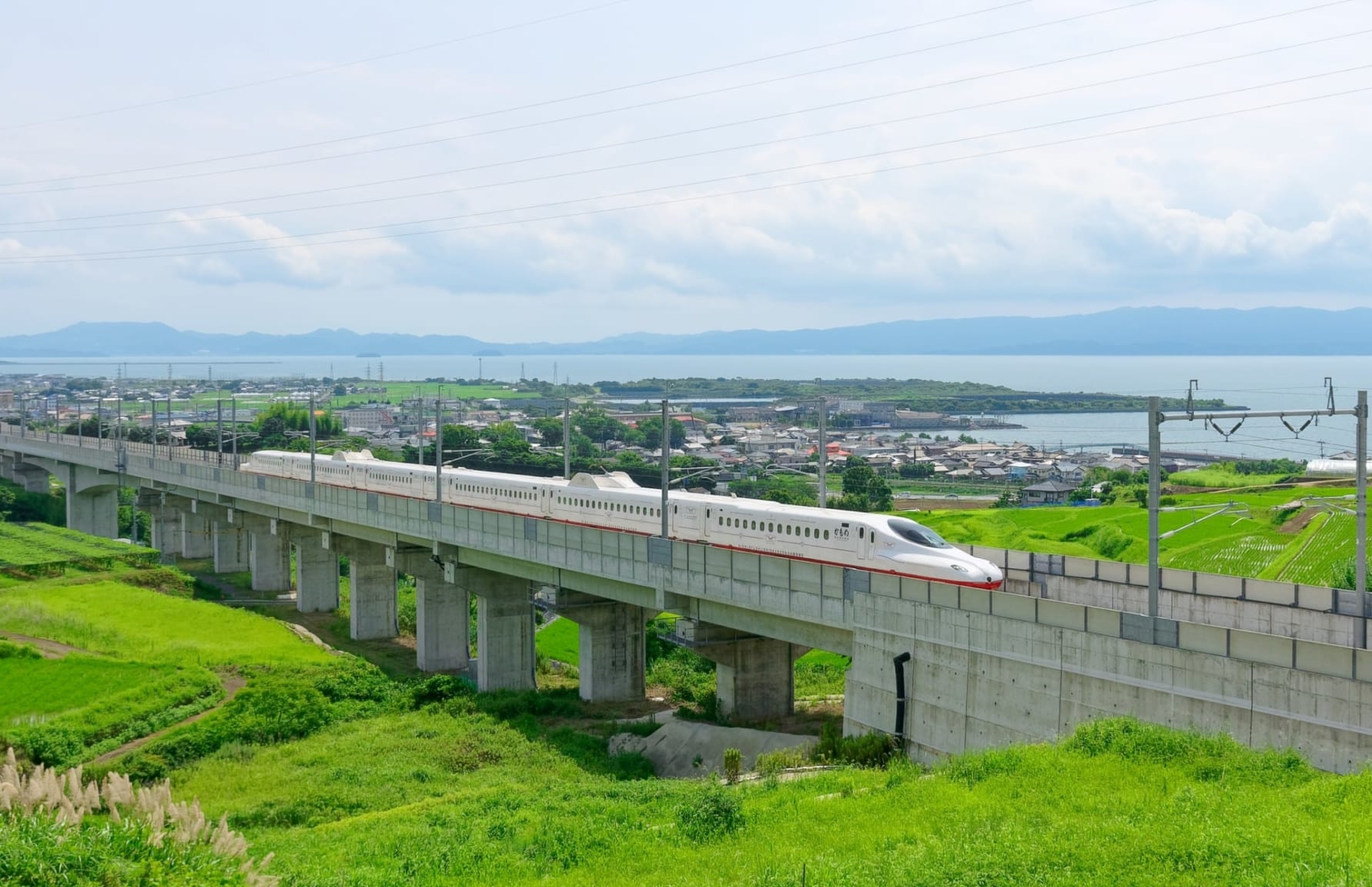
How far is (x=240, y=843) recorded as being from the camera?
65.1 ft

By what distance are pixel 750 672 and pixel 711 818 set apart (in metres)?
16.6

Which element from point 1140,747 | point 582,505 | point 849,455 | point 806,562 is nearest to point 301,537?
point 582,505

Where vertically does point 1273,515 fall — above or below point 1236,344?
below

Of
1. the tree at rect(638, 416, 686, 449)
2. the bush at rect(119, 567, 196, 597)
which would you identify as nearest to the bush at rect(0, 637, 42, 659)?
the bush at rect(119, 567, 196, 597)

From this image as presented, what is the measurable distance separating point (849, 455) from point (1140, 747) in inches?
2116

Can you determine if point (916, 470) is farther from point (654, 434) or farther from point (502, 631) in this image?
point (502, 631)

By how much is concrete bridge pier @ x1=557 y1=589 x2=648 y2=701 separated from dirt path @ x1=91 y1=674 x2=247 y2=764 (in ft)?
42.7

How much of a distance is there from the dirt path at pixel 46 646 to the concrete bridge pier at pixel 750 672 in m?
29.4

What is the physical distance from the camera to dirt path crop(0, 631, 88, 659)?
49594 millimetres

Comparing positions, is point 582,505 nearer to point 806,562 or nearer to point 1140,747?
point 806,562

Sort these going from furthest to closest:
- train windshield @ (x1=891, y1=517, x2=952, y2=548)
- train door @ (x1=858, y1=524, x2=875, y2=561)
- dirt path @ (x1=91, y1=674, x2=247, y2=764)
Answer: dirt path @ (x1=91, y1=674, x2=247, y2=764) < train door @ (x1=858, y1=524, x2=875, y2=561) < train windshield @ (x1=891, y1=517, x2=952, y2=548)

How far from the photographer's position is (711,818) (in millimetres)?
21641

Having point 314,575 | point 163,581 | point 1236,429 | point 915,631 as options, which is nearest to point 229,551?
point 163,581

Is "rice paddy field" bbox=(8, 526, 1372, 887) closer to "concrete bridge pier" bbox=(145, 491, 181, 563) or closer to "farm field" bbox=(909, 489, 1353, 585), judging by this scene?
"farm field" bbox=(909, 489, 1353, 585)
